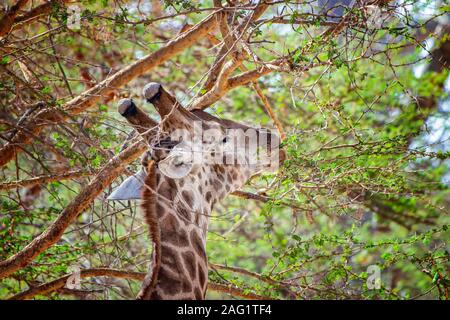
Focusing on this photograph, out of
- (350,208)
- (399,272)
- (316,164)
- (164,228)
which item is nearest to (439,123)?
(399,272)

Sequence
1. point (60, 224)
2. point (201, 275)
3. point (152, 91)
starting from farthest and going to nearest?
point (60, 224) → point (201, 275) → point (152, 91)

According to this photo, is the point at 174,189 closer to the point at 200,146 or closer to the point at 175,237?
the point at 175,237

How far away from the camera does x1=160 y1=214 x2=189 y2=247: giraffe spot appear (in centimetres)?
303

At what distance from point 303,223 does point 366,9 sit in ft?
16.9

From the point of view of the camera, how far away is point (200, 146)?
11.6 feet

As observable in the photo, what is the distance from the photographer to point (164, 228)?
3043 millimetres

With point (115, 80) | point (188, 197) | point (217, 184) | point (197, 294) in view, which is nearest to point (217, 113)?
point (115, 80)

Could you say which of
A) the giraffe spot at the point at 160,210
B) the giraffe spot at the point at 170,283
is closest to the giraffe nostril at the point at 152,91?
the giraffe spot at the point at 160,210

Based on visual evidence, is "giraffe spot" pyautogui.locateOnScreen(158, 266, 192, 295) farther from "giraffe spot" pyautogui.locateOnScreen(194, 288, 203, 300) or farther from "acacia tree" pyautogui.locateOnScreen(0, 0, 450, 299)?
"acacia tree" pyautogui.locateOnScreen(0, 0, 450, 299)

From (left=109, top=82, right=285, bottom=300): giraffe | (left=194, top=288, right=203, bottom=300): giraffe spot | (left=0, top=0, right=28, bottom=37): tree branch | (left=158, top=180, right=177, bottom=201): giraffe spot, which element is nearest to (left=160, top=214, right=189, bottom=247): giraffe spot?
(left=109, top=82, right=285, bottom=300): giraffe

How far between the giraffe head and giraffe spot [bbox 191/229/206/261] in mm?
338

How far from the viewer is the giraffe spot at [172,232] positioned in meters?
3.03

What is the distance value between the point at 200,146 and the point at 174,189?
429mm
